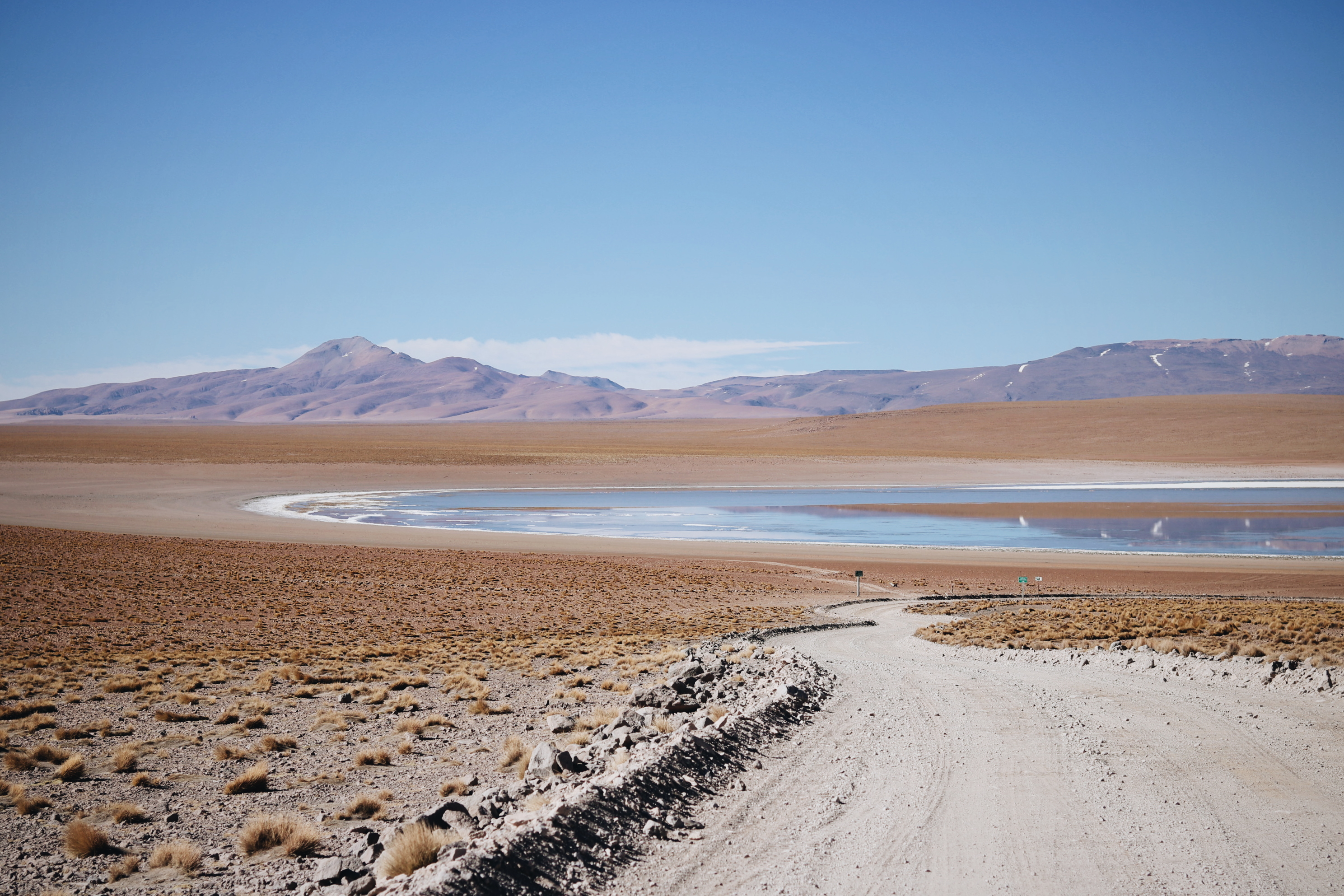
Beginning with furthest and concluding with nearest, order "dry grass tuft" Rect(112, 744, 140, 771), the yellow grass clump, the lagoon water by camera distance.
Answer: the lagoon water → "dry grass tuft" Rect(112, 744, 140, 771) → the yellow grass clump

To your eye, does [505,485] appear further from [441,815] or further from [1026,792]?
[1026,792]

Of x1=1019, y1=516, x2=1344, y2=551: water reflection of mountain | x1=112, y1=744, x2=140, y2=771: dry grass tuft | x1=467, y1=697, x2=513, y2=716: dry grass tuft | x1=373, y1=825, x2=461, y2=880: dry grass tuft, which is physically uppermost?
x1=373, y1=825, x2=461, y2=880: dry grass tuft

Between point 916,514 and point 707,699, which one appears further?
point 916,514

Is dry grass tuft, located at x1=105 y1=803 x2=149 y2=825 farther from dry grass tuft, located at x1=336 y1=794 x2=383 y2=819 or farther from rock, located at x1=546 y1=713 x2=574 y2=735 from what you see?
rock, located at x1=546 y1=713 x2=574 y2=735

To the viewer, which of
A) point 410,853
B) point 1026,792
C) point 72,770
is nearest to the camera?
point 410,853

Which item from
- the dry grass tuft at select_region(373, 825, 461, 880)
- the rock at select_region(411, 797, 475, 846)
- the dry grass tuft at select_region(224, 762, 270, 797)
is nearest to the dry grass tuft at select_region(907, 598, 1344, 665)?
the rock at select_region(411, 797, 475, 846)

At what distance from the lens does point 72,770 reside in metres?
7.52

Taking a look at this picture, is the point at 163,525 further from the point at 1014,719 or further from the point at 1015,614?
the point at 1014,719

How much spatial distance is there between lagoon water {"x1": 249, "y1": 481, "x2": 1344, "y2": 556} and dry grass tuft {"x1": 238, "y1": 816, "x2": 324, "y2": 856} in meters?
29.8

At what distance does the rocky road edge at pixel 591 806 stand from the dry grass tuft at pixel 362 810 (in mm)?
541

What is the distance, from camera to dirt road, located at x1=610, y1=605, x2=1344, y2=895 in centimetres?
495

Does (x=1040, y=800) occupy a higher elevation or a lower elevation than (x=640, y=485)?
higher

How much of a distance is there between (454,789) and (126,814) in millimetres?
2465

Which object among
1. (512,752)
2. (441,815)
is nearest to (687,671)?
(512,752)
